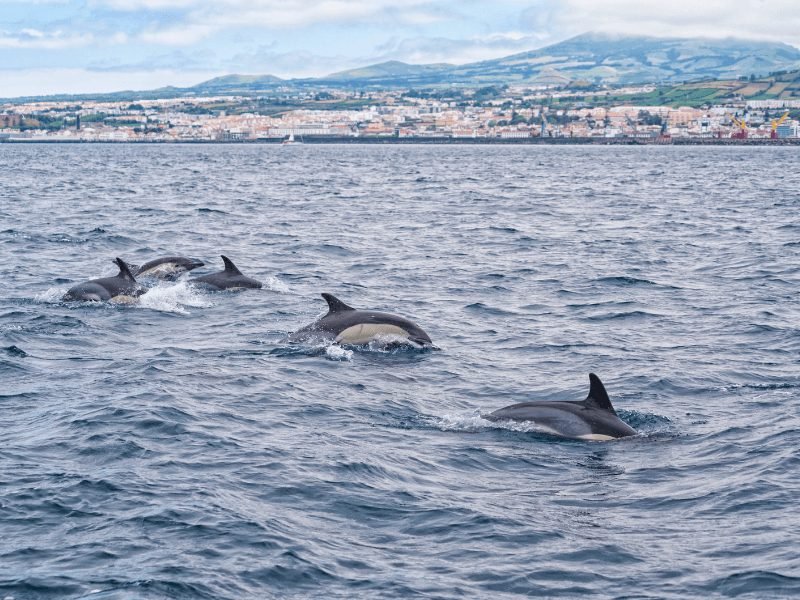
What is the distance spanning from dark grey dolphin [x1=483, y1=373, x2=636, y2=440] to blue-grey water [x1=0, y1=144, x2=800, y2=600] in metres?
0.27

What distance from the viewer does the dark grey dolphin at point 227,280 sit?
2741 cm

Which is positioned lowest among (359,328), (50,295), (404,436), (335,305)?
(404,436)

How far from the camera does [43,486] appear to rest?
41.3 ft

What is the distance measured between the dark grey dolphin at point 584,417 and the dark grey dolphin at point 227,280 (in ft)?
43.3

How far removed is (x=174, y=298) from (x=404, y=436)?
38.6 feet

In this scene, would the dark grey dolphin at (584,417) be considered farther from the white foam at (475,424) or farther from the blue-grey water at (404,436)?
the blue-grey water at (404,436)

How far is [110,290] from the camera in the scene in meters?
25.0

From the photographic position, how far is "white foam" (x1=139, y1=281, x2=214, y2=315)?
81.6ft

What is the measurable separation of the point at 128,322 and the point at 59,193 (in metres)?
51.7

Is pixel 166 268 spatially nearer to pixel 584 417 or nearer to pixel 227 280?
pixel 227 280

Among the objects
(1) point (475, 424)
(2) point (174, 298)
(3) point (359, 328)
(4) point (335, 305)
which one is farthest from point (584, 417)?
(2) point (174, 298)

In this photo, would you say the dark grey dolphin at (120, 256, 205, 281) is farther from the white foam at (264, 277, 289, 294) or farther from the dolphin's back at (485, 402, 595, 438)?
the dolphin's back at (485, 402, 595, 438)

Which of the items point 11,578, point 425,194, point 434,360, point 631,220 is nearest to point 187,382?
point 434,360

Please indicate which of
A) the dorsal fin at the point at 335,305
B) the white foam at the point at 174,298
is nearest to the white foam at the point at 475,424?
the dorsal fin at the point at 335,305
